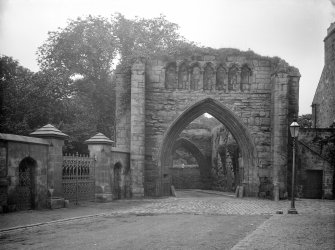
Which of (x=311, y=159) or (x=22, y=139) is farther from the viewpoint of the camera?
(x=311, y=159)

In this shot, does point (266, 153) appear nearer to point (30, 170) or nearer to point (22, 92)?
point (30, 170)

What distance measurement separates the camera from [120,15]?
96.4 feet

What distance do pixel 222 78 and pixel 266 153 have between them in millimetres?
3755

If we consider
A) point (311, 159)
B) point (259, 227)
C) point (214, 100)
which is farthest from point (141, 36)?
point (259, 227)

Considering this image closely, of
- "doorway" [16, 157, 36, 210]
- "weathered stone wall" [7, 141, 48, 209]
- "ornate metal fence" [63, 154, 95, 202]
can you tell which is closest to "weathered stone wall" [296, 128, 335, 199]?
"ornate metal fence" [63, 154, 95, 202]

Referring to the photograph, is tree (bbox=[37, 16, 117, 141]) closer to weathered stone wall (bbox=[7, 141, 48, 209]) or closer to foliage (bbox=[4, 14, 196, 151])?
foliage (bbox=[4, 14, 196, 151])

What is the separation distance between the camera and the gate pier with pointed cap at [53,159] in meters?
12.4

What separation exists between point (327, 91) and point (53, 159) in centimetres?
2099

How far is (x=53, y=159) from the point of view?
41.1 ft

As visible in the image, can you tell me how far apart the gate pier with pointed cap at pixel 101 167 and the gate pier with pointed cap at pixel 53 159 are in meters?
2.56

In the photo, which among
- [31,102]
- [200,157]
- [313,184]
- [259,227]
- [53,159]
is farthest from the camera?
[200,157]

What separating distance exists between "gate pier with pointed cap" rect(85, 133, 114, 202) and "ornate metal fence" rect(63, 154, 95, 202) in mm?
185

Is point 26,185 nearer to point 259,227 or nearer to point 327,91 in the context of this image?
point 259,227

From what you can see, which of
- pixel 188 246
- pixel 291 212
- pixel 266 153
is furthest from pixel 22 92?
pixel 188 246
